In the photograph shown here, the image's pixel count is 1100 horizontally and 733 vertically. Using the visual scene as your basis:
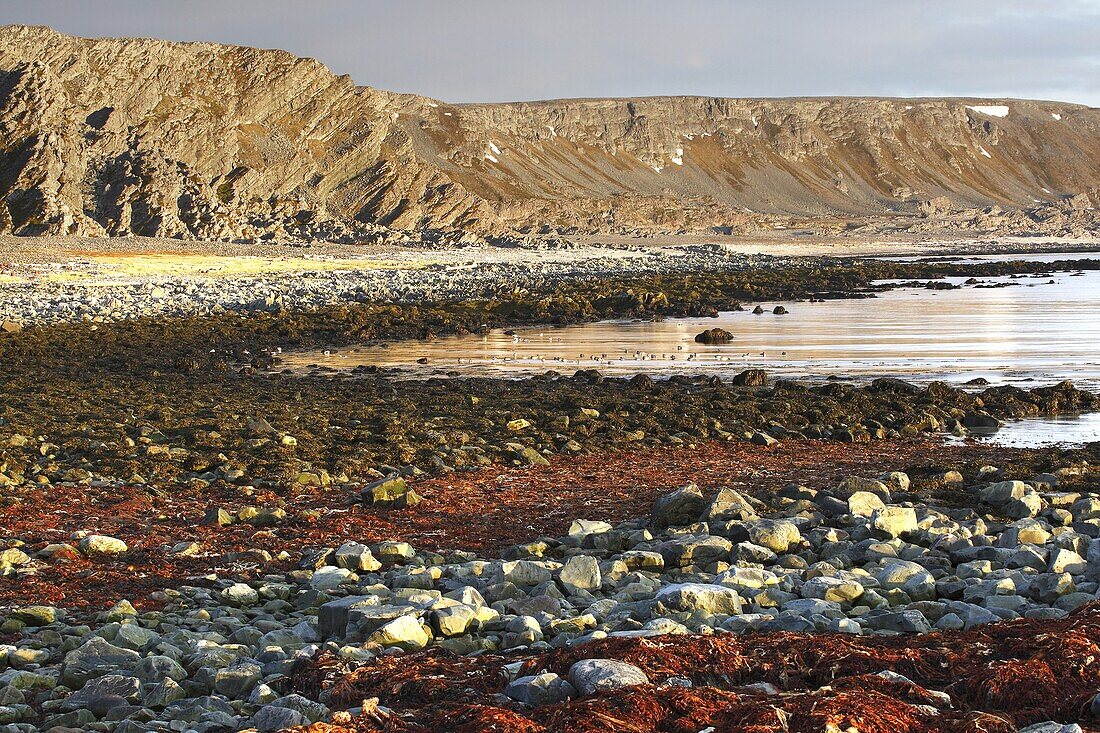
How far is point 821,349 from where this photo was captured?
2367cm

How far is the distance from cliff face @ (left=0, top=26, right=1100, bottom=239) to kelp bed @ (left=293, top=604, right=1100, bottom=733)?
206ft

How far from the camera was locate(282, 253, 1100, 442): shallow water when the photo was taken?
2002 cm

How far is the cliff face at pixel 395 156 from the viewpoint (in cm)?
7038

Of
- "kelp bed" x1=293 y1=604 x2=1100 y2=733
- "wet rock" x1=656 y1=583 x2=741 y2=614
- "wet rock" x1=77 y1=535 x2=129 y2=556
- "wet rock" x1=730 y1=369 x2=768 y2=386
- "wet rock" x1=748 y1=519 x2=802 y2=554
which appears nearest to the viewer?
"kelp bed" x1=293 y1=604 x2=1100 y2=733

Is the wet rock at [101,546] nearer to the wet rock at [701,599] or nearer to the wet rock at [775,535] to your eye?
the wet rock at [701,599]

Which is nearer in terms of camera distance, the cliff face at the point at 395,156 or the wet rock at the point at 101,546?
the wet rock at the point at 101,546

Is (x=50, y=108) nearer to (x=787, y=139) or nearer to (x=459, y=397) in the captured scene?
(x=459, y=397)

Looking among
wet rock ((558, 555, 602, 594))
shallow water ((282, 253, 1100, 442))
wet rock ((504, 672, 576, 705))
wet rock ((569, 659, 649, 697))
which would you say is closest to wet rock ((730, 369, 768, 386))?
shallow water ((282, 253, 1100, 442))

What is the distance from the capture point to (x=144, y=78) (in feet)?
306

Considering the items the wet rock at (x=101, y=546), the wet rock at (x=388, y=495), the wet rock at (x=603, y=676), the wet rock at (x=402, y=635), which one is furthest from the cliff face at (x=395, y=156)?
the wet rock at (x=603, y=676)

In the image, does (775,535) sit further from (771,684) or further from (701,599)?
(771,684)

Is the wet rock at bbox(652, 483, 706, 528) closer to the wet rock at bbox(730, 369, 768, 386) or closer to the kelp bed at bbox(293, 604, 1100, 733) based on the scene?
the kelp bed at bbox(293, 604, 1100, 733)

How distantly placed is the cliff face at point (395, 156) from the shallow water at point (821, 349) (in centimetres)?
4474

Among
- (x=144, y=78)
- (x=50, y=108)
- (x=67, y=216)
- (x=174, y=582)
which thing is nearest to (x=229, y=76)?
(x=144, y=78)
